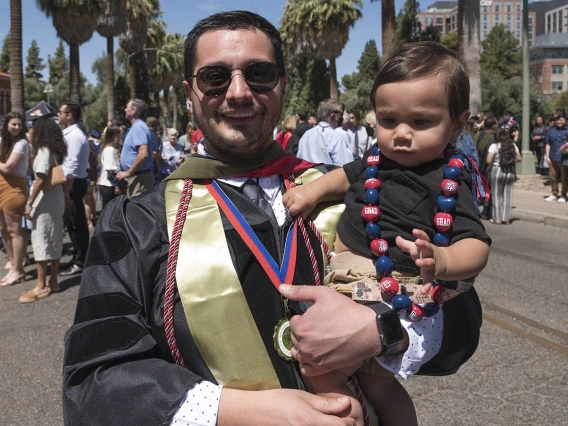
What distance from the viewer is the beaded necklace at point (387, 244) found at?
162cm

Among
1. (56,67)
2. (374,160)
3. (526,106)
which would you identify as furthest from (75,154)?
(56,67)

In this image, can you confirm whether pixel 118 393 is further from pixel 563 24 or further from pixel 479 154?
pixel 563 24

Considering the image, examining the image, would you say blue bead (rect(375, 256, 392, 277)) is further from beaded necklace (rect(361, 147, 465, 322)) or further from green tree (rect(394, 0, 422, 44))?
green tree (rect(394, 0, 422, 44))

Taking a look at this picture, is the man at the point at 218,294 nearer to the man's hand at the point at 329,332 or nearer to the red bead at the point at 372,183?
Result: the man's hand at the point at 329,332

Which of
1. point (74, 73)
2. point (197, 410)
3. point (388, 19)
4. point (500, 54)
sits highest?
point (500, 54)

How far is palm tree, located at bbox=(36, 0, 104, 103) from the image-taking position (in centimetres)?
2184

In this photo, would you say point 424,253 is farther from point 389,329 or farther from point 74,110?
point 74,110

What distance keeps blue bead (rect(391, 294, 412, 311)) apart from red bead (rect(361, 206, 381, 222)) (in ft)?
0.76

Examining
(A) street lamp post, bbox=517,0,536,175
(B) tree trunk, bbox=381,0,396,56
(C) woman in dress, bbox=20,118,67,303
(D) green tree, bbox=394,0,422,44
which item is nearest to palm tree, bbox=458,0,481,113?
(A) street lamp post, bbox=517,0,536,175

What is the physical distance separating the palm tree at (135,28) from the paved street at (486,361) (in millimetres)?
24829

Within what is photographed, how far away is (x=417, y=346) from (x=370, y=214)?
15.3 inches

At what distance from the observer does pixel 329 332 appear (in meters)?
1.42

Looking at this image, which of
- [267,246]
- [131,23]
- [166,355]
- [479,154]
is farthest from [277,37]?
[131,23]

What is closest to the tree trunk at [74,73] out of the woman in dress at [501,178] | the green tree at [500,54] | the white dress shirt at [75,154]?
the white dress shirt at [75,154]
